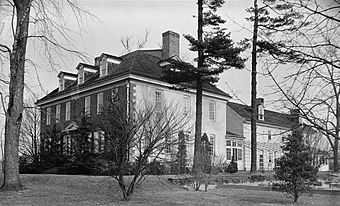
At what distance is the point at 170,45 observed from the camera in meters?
28.5

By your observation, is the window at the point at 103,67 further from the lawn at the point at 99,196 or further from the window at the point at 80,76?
the lawn at the point at 99,196

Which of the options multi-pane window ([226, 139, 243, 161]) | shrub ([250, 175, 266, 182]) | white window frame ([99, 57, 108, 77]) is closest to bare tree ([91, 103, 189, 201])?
shrub ([250, 175, 266, 182])

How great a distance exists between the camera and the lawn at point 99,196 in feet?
32.2

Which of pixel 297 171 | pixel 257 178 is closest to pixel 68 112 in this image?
pixel 257 178

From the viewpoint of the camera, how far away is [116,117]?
1201cm

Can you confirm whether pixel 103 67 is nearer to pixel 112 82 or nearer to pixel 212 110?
pixel 112 82

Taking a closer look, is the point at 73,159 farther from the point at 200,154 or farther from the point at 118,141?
the point at 118,141

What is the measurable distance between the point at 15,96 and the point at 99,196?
11.0 feet

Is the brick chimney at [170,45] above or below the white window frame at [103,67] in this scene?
above

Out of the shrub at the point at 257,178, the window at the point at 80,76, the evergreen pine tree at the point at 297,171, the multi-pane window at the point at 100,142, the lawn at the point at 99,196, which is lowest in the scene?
the shrub at the point at 257,178

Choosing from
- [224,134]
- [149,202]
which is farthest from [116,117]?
[224,134]

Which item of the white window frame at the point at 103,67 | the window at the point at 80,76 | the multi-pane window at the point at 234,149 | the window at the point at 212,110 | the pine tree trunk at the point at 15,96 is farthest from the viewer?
the multi-pane window at the point at 234,149

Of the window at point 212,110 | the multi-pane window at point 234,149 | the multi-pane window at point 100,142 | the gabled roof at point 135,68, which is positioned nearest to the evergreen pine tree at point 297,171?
the multi-pane window at point 100,142

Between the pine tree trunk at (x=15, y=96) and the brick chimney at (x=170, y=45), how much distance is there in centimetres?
1777
